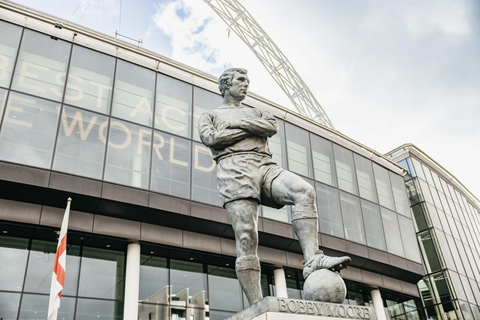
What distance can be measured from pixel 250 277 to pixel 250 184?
806mm

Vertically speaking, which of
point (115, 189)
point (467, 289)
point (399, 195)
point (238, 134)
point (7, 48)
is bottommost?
point (238, 134)

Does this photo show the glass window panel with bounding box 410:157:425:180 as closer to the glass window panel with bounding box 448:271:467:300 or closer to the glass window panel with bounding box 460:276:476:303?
the glass window panel with bounding box 448:271:467:300

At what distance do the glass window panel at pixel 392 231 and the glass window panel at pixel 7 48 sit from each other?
18.6 m

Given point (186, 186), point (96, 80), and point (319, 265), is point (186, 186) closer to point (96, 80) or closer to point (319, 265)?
point (96, 80)

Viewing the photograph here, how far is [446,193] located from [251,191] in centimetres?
3700

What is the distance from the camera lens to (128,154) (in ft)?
55.4

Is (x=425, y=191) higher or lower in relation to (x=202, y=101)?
higher

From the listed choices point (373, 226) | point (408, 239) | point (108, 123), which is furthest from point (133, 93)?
point (408, 239)

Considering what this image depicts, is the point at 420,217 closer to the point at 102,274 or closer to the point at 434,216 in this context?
the point at 434,216

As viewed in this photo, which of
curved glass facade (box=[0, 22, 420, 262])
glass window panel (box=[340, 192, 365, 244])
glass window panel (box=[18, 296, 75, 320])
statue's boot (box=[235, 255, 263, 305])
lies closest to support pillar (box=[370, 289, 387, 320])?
glass window panel (box=[340, 192, 365, 244])

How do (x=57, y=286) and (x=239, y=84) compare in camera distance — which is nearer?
(x=239, y=84)

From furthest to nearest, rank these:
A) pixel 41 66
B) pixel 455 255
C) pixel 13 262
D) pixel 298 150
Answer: pixel 455 255
pixel 298 150
pixel 41 66
pixel 13 262

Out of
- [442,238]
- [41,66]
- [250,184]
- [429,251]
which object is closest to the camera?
[250,184]

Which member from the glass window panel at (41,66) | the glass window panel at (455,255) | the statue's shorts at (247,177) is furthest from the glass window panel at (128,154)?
the glass window panel at (455,255)
